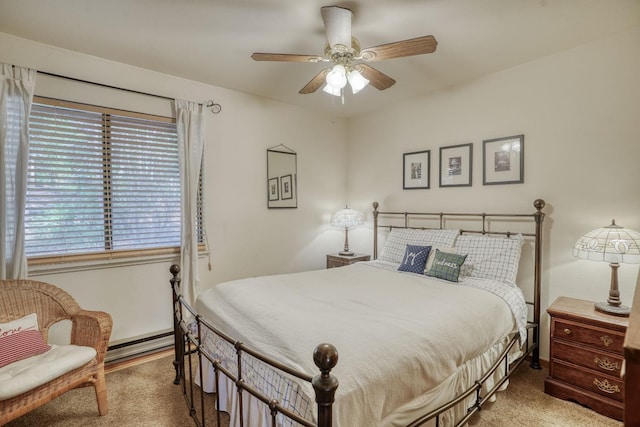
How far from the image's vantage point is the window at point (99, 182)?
2.44 meters

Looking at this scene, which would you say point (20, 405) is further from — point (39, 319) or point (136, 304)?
point (136, 304)

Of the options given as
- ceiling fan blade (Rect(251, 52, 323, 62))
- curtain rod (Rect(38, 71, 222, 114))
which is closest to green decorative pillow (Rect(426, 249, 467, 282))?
ceiling fan blade (Rect(251, 52, 323, 62))

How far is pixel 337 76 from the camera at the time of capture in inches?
78.7

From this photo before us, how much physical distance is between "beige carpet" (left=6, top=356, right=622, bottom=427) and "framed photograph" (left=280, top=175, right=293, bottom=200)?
7.20 ft

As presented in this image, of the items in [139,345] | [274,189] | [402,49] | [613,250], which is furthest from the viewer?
[274,189]

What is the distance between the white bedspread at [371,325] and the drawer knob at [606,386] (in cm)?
51

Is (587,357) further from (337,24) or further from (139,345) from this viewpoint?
(139,345)

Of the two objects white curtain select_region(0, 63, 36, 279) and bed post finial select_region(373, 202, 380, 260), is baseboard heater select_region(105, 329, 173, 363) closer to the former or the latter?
white curtain select_region(0, 63, 36, 279)

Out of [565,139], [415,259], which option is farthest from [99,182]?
[565,139]

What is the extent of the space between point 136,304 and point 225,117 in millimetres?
2020

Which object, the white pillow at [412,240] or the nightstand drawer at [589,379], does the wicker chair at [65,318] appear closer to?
the white pillow at [412,240]

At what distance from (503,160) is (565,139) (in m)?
0.47

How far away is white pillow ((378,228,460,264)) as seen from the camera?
302 centimetres

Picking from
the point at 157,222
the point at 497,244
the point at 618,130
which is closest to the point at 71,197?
the point at 157,222
